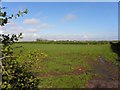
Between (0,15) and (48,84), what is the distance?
12002 millimetres

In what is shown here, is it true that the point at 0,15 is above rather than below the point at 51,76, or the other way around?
above

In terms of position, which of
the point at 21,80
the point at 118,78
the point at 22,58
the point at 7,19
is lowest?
the point at 118,78

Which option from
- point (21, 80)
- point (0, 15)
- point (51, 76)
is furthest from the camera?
point (51, 76)

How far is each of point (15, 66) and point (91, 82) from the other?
42.0 ft

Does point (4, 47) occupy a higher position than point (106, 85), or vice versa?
point (4, 47)

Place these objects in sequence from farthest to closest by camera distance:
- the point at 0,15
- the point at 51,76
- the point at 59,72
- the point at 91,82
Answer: the point at 59,72
the point at 51,76
the point at 91,82
the point at 0,15

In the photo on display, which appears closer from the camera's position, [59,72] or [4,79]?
[4,79]

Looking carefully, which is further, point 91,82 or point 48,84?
point 91,82

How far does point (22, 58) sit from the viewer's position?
483 cm

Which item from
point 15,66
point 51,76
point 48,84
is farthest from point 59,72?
point 15,66

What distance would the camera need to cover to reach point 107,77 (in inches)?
794

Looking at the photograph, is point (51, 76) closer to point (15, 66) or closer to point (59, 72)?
point (59, 72)

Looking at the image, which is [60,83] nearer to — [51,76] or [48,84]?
[48,84]

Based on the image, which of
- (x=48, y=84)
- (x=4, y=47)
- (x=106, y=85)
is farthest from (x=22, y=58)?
(x=106, y=85)
